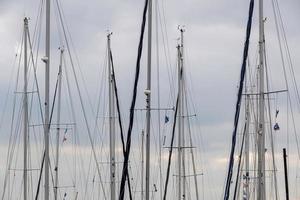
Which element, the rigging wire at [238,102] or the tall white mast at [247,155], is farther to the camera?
the tall white mast at [247,155]

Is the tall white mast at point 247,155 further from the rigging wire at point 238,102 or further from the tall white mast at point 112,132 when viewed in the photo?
the rigging wire at point 238,102

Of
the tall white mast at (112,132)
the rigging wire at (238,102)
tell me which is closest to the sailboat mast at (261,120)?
the rigging wire at (238,102)

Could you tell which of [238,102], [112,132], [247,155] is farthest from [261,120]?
[247,155]

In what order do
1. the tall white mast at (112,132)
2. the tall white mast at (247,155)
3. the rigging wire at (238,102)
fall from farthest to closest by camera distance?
the tall white mast at (247,155)
the tall white mast at (112,132)
the rigging wire at (238,102)

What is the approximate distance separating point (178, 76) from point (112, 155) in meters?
8.79

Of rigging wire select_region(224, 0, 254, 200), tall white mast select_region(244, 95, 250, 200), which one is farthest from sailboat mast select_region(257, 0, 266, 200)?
tall white mast select_region(244, 95, 250, 200)

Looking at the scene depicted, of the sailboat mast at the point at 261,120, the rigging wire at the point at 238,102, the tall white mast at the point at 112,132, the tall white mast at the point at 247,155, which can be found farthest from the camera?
the tall white mast at the point at 247,155

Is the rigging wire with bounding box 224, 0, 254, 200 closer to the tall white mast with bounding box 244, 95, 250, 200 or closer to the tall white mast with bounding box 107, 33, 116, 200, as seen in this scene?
the tall white mast with bounding box 107, 33, 116, 200

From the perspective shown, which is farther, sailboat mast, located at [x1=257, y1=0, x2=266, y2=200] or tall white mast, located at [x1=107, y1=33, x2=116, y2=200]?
tall white mast, located at [x1=107, y1=33, x2=116, y2=200]

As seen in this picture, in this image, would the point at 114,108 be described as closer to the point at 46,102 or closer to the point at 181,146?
the point at 181,146

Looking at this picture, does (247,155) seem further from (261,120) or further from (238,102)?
(261,120)

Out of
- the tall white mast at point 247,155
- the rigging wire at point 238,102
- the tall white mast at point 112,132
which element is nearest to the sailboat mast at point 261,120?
the rigging wire at point 238,102

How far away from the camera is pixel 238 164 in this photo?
55.6m

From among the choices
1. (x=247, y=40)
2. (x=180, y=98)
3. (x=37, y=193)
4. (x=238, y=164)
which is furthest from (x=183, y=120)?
(x=247, y=40)
